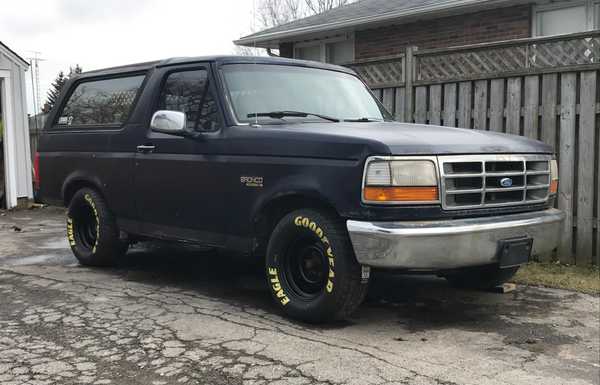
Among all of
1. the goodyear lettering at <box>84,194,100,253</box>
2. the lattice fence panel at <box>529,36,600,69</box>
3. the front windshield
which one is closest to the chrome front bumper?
the front windshield

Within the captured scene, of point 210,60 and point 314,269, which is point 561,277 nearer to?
point 314,269

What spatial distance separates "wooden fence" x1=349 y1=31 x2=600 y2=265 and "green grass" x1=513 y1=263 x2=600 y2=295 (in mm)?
202

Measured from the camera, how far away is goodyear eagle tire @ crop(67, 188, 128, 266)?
6.29 m

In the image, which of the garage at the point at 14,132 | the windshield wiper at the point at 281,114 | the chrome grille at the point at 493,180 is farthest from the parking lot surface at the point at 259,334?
the garage at the point at 14,132

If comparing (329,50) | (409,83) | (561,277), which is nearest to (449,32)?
(329,50)

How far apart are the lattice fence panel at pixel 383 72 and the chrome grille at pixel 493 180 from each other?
3.48m

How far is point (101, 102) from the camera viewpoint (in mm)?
6578

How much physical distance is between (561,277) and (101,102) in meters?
4.87

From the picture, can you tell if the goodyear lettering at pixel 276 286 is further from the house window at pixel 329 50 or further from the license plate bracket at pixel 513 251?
the house window at pixel 329 50

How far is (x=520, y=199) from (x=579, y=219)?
2401 mm

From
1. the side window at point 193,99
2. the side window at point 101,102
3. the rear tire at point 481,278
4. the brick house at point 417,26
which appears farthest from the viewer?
the brick house at point 417,26

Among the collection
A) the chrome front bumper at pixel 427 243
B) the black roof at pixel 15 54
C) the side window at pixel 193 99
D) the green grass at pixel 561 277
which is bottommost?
the green grass at pixel 561 277

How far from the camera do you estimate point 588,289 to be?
594 centimetres

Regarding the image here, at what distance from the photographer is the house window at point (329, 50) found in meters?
14.3
